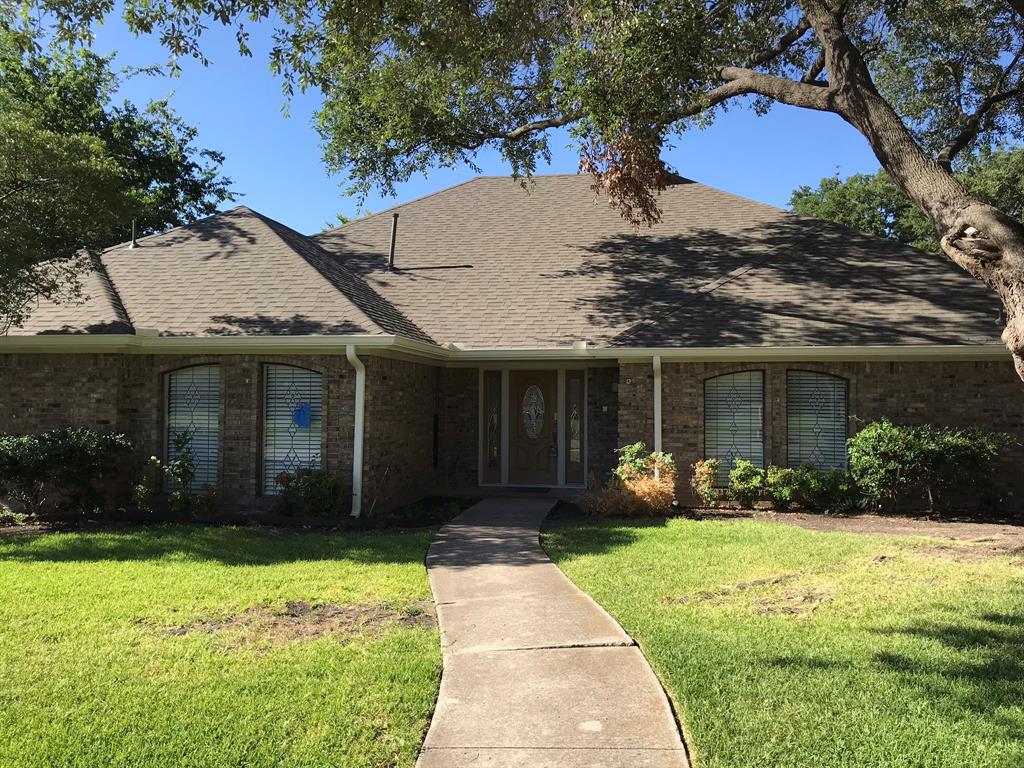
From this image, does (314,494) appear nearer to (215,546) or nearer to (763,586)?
(215,546)

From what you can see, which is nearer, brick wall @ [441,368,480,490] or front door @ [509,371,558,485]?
front door @ [509,371,558,485]

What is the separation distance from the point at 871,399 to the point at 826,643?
23.8 feet

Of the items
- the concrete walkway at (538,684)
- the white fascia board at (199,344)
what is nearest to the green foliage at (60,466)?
the white fascia board at (199,344)

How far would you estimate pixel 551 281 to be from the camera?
1448 centimetres

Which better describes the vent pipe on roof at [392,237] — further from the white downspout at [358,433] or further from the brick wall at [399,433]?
the white downspout at [358,433]

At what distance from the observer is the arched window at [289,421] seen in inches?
440

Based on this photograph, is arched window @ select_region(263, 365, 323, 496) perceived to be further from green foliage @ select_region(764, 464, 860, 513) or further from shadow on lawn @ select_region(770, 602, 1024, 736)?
shadow on lawn @ select_region(770, 602, 1024, 736)

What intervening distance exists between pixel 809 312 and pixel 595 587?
7.26 metres

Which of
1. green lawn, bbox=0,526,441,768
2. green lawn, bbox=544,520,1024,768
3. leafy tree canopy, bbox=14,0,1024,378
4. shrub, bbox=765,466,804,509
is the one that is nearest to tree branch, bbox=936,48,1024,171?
leafy tree canopy, bbox=14,0,1024,378

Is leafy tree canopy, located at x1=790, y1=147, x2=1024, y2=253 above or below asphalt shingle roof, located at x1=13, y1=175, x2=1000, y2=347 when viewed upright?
above

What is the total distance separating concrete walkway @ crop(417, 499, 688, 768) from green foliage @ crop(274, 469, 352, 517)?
11.6ft

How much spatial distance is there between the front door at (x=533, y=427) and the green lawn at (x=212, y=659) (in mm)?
6151

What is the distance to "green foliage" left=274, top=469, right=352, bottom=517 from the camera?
34.6ft

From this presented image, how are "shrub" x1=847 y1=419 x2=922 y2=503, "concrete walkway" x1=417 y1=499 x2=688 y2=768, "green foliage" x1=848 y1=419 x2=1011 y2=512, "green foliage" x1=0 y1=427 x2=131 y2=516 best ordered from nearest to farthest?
"concrete walkway" x1=417 y1=499 x2=688 y2=768 → "green foliage" x1=0 y1=427 x2=131 y2=516 → "green foliage" x1=848 y1=419 x2=1011 y2=512 → "shrub" x1=847 y1=419 x2=922 y2=503
